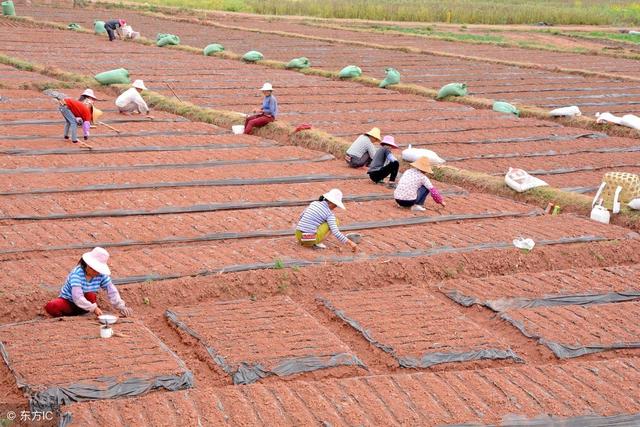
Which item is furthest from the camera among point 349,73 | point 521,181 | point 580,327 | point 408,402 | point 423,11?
point 423,11

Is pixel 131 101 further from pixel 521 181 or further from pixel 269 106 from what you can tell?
pixel 521 181

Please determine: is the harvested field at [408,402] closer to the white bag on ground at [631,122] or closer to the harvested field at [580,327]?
the harvested field at [580,327]

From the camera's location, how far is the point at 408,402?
6988mm

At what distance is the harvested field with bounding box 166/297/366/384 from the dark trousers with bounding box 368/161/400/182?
4.75 metres

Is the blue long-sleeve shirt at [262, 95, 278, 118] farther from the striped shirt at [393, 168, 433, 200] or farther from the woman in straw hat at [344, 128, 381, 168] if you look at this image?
the striped shirt at [393, 168, 433, 200]

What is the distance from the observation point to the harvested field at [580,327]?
8.35 m

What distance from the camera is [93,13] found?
37.9 m

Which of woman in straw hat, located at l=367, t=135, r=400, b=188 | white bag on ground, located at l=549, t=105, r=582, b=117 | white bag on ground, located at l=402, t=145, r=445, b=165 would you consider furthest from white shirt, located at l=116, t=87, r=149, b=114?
white bag on ground, located at l=549, t=105, r=582, b=117

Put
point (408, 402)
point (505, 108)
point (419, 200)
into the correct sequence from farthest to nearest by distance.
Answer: point (505, 108)
point (419, 200)
point (408, 402)

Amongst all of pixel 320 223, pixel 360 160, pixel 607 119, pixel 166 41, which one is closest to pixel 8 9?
pixel 166 41

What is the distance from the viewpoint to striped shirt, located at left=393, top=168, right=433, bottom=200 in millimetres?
11820

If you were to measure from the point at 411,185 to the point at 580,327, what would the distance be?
3726 millimetres

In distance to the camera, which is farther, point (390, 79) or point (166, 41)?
point (166, 41)

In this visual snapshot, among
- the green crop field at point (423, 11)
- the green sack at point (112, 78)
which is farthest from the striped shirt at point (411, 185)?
the green crop field at point (423, 11)
